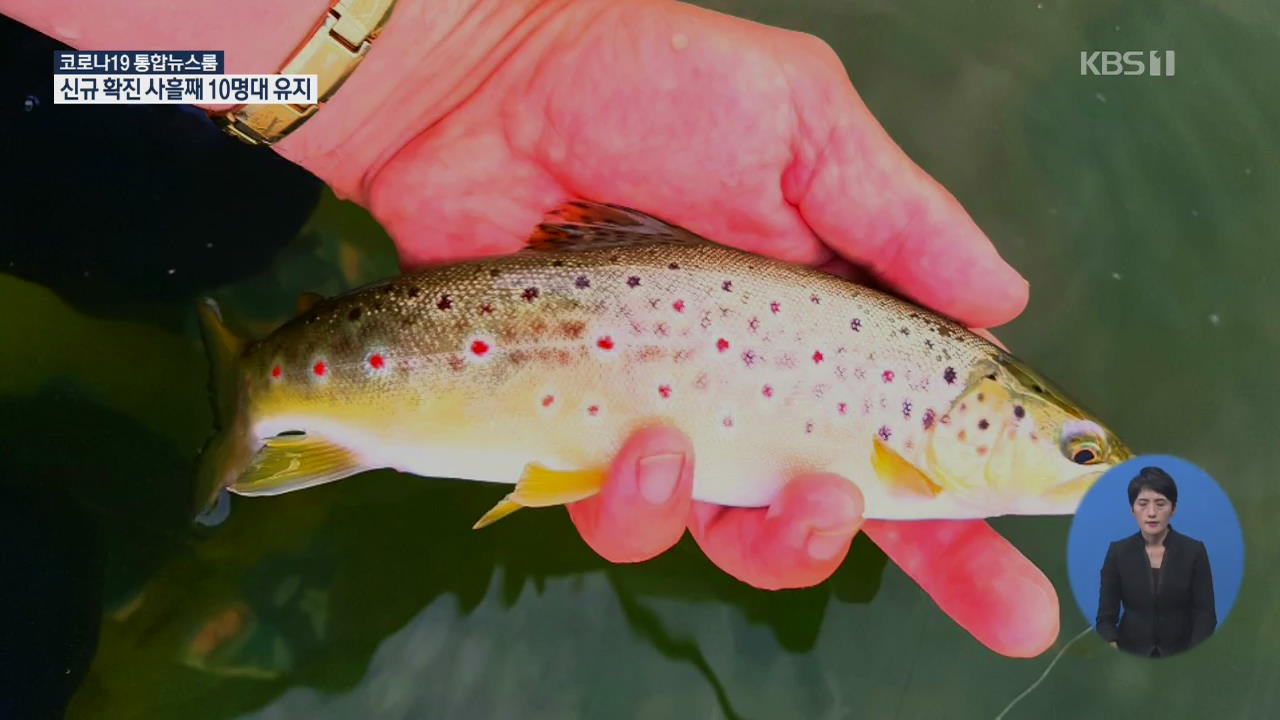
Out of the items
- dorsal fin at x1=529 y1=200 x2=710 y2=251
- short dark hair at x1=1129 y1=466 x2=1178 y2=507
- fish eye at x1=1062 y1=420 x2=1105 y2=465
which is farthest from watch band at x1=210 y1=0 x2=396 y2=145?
short dark hair at x1=1129 y1=466 x2=1178 y2=507

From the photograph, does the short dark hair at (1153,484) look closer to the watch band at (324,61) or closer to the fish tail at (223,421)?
the fish tail at (223,421)

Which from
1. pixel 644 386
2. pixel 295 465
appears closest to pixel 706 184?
pixel 644 386

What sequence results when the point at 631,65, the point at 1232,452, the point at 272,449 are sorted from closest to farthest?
the point at 272,449, the point at 631,65, the point at 1232,452

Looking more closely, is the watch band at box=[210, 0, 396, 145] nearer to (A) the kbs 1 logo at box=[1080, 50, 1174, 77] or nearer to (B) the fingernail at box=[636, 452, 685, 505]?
(B) the fingernail at box=[636, 452, 685, 505]

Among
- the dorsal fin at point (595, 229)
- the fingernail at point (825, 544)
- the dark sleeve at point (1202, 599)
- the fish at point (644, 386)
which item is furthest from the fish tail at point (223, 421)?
the dark sleeve at point (1202, 599)

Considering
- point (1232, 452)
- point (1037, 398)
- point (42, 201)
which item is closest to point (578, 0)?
point (1037, 398)

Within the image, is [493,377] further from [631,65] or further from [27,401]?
[27,401]
